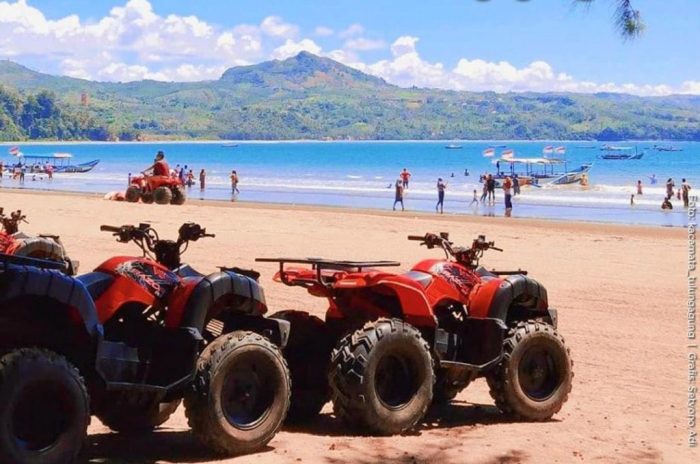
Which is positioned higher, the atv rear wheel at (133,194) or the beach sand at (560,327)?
the atv rear wheel at (133,194)

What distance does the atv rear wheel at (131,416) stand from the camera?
22.9 ft

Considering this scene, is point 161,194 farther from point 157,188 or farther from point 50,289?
point 50,289

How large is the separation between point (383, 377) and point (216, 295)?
55.5 inches

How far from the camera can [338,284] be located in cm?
752

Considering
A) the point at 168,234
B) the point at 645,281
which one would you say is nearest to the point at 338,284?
the point at 645,281

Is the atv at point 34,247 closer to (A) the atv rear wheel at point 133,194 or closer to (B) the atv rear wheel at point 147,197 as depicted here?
(B) the atv rear wheel at point 147,197

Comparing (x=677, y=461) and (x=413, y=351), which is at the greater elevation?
(x=413, y=351)

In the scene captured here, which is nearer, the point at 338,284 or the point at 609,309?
the point at 338,284

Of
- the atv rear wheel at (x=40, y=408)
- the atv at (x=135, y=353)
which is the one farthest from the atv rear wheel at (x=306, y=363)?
the atv rear wheel at (x=40, y=408)

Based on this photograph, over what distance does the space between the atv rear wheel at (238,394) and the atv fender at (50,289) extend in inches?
32.6

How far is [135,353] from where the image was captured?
6273 millimetres

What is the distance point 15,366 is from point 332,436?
2539 mm

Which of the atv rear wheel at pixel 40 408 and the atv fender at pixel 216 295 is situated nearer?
the atv rear wheel at pixel 40 408

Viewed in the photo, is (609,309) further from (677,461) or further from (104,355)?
(104,355)
